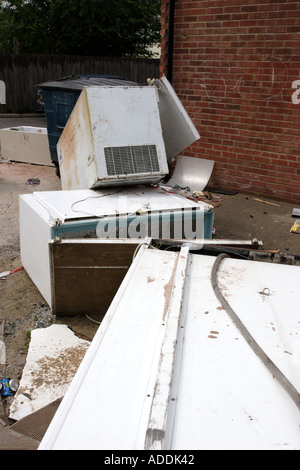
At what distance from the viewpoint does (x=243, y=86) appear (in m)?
5.71

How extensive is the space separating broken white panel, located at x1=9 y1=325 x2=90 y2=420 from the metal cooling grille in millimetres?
1474

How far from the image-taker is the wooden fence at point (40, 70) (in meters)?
13.7

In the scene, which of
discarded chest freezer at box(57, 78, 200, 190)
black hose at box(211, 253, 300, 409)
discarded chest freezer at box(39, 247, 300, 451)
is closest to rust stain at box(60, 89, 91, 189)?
discarded chest freezer at box(57, 78, 200, 190)

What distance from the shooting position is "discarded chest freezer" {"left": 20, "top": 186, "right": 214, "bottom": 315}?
124 inches

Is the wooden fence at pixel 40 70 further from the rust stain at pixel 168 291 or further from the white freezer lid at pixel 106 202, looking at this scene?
the rust stain at pixel 168 291

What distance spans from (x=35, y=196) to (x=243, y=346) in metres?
2.58

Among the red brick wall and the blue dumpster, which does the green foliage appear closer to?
the blue dumpster

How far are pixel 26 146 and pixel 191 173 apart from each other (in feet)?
10.8

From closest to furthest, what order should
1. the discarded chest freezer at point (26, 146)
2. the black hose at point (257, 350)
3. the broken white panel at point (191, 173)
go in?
1. the black hose at point (257, 350)
2. the broken white panel at point (191, 173)
3. the discarded chest freezer at point (26, 146)

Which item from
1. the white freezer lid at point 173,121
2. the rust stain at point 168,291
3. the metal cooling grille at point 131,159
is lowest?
the rust stain at point 168,291

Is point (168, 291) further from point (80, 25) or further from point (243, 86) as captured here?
point (80, 25)

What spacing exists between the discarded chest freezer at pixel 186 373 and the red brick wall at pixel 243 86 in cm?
378

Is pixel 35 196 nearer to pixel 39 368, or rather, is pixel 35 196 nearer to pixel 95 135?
pixel 95 135

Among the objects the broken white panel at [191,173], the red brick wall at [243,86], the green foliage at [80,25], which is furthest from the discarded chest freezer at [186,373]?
the green foliage at [80,25]
